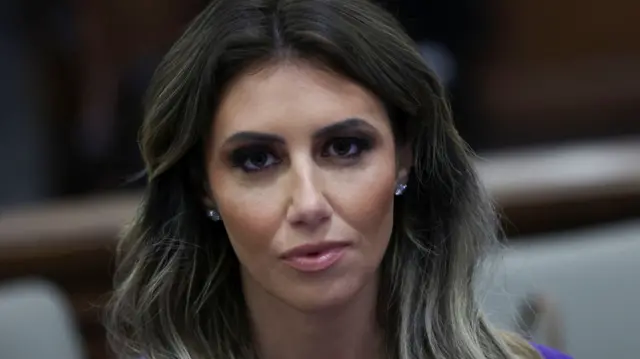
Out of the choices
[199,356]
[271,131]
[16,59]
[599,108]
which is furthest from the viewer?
[599,108]

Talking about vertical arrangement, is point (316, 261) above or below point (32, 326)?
above

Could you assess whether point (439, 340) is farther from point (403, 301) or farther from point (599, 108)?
point (599, 108)

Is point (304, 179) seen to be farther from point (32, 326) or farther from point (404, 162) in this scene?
point (32, 326)

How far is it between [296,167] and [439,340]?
259 mm

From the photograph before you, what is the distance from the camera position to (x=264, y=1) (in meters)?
0.98

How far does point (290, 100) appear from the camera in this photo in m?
0.93

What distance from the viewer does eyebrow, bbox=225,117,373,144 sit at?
3.04ft

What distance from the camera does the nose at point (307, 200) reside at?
904 millimetres

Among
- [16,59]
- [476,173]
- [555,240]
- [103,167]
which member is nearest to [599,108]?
[555,240]

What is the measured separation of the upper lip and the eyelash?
0.25 ft

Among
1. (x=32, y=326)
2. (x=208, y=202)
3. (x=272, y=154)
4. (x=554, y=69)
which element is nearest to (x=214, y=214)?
(x=208, y=202)

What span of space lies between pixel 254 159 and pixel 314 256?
0.33 feet

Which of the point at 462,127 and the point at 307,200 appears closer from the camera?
the point at 307,200

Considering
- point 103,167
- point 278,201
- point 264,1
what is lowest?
point 103,167
